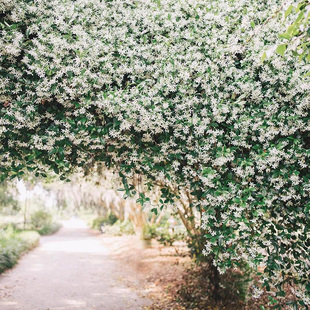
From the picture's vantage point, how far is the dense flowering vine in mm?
3375

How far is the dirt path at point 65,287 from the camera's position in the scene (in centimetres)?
671

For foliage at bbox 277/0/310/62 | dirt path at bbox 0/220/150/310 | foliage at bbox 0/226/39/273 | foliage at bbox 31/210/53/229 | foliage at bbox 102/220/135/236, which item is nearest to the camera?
foliage at bbox 277/0/310/62

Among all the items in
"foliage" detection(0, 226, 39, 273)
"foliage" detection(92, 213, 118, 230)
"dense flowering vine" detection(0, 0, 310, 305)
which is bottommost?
"foliage" detection(92, 213, 118, 230)

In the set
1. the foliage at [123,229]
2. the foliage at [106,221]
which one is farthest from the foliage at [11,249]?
the foliage at [106,221]

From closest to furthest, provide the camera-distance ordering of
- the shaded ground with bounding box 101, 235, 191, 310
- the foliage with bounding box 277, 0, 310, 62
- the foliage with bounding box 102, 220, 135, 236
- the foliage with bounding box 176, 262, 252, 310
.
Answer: the foliage with bounding box 277, 0, 310, 62
the foliage with bounding box 176, 262, 252, 310
the shaded ground with bounding box 101, 235, 191, 310
the foliage with bounding box 102, 220, 135, 236

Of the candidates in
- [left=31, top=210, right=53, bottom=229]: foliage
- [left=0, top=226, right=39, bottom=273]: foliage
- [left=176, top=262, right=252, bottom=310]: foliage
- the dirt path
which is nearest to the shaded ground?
[left=176, top=262, right=252, bottom=310]: foliage

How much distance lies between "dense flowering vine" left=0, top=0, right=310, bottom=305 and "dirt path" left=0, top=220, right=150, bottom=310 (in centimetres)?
438

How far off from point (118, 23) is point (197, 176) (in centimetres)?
225

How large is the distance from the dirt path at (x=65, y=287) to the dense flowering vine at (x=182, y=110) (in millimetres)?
4376

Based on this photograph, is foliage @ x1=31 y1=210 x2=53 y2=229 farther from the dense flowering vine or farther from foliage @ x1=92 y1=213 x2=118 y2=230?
the dense flowering vine

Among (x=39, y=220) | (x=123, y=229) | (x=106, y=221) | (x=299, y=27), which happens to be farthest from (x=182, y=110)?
(x=106, y=221)

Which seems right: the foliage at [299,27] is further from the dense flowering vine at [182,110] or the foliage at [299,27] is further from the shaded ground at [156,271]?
the shaded ground at [156,271]

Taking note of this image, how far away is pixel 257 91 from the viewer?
3445 millimetres

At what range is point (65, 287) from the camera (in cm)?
819
